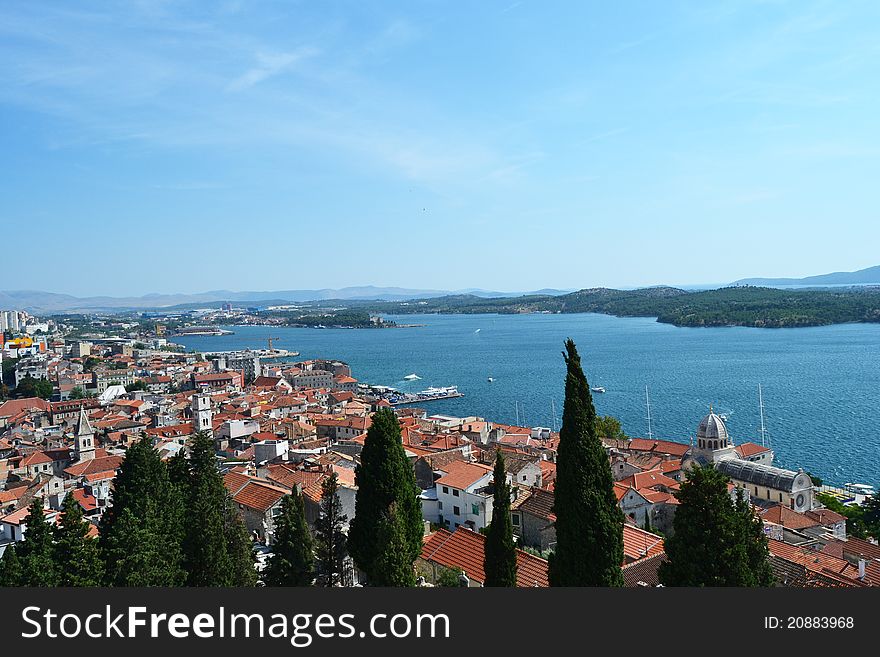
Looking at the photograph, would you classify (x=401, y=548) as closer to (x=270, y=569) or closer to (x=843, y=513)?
(x=270, y=569)

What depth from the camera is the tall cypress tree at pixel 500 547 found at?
9320mm

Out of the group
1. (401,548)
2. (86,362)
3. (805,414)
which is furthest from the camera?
(86,362)

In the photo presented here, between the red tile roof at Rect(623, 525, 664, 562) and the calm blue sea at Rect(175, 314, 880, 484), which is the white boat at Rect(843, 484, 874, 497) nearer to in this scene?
the calm blue sea at Rect(175, 314, 880, 484)

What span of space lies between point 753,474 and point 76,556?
68.1ft

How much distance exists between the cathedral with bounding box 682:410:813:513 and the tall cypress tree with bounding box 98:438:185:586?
15589mm

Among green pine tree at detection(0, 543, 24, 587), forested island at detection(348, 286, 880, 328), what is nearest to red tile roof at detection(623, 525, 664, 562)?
green pine tree at detection(0, 543, 24, 587)

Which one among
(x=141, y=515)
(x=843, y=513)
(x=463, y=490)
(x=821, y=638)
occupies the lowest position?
(x=843, y=513)

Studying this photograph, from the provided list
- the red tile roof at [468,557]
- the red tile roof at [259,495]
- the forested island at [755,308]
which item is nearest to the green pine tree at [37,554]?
the red tile roof at [468,557]

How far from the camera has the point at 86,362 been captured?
74.0 metres

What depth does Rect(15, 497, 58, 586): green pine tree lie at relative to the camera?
28.2 feet

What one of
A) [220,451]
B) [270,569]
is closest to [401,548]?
[270,569]

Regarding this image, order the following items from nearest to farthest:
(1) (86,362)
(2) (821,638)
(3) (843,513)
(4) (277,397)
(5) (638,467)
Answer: (2) (821,638) → (3) (843,513) → (5) (638,467) → (4) (277,397) → (1) (86,362)

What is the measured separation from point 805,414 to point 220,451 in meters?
33.9

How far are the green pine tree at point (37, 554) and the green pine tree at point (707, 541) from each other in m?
7.76
